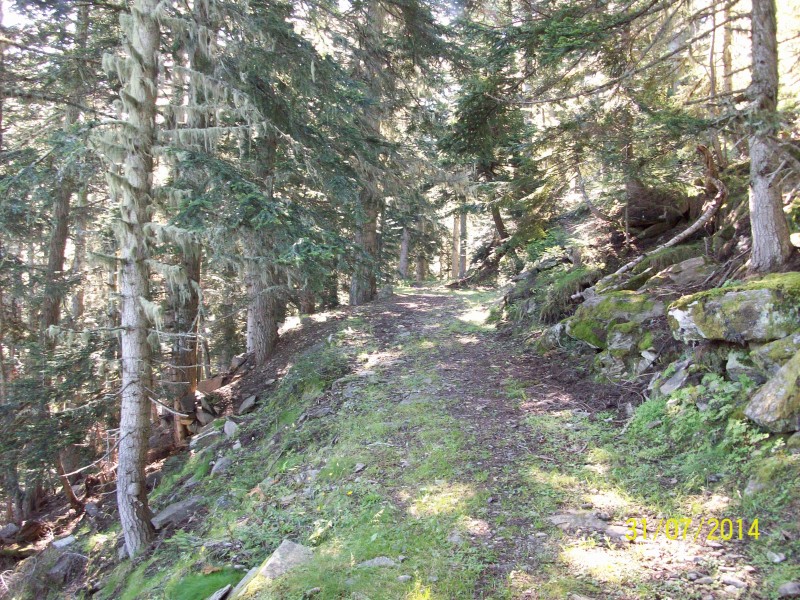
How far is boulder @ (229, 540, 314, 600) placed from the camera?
365cm

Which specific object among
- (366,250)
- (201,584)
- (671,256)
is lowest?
(201,584)

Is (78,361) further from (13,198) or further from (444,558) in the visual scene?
(444,558)

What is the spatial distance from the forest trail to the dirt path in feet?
0.04

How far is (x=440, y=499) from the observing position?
15.1ft

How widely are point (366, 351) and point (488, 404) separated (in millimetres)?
3992

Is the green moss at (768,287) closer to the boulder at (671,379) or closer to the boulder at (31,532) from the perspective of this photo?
the boulder at (671,379)

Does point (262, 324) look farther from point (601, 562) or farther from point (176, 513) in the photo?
point (601, 562)

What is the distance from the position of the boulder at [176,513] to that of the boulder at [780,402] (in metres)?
7.34

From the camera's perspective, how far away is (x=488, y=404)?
6793 millimetres

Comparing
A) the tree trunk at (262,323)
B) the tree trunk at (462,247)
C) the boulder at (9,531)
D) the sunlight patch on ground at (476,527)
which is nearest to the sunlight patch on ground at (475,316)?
the tree trunk at (262,323)

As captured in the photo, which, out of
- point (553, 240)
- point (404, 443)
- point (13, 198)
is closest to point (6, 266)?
point (13, 198)

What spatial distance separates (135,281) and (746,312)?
26.5 feet

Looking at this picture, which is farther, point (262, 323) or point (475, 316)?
point (475, 316)

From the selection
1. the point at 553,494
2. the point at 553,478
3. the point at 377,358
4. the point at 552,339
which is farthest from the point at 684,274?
the point at 377,358
